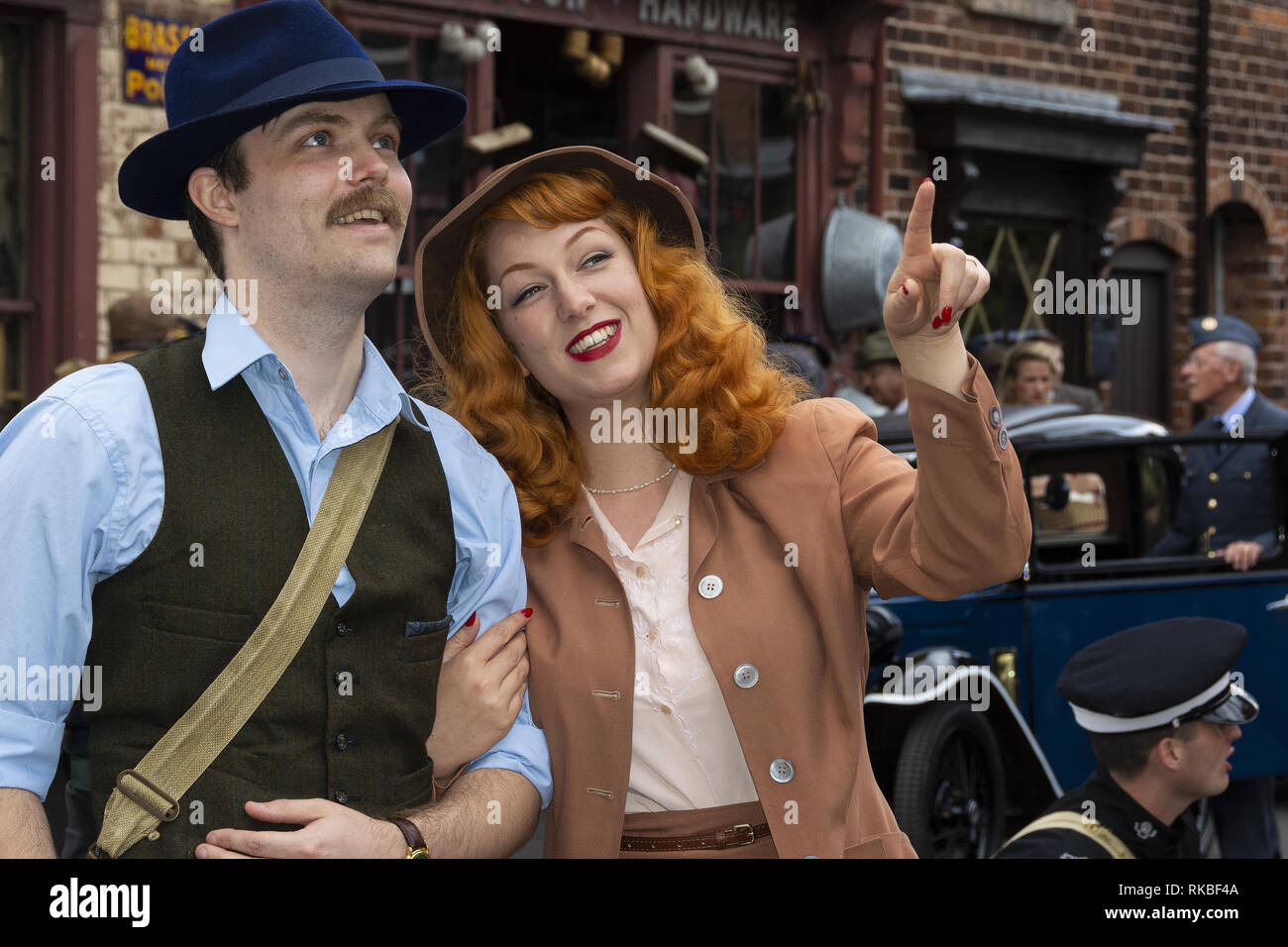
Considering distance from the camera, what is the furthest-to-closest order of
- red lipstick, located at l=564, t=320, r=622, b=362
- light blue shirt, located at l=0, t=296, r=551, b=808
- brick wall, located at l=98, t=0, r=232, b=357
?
1. brick wall, located at l=98, t=0, r=232, b=357
2. red lipstick, located at l=564, t=320, r=622, b=362
3. light blue shirt, located at l=0, t=296, r=551, b=808

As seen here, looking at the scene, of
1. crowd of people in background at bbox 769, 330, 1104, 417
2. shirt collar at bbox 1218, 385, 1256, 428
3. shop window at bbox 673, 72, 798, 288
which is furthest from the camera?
shop window at bbox 673, 72, 798, 288

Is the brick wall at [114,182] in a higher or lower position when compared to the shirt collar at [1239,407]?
higher

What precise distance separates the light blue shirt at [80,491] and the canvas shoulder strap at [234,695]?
44mm

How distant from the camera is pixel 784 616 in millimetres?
2373

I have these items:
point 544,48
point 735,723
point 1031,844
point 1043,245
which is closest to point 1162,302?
point 1043,245

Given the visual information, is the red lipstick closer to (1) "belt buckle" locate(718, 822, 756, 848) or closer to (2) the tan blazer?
(2) the tan blazer

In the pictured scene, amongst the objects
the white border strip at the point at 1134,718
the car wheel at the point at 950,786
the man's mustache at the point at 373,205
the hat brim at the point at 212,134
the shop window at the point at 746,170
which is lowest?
the car wheel at the point at 950,786

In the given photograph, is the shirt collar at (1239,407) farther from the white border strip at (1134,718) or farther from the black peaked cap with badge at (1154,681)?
the white border strip at (1134,718)

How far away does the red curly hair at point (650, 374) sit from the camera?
8.18ft

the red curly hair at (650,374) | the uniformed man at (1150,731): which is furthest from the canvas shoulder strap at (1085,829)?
the red curly hair at (650,374)

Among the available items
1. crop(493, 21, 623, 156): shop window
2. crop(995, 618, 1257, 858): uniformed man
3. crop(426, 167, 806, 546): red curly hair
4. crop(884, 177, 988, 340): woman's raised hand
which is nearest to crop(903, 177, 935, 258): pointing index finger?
crop(884, 177, 988, 340): woman's raised hand

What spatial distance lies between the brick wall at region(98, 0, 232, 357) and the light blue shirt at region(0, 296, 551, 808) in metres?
4.81

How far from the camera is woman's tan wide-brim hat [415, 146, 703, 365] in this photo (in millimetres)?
2494

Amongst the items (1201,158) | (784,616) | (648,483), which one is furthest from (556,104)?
(784,616)
